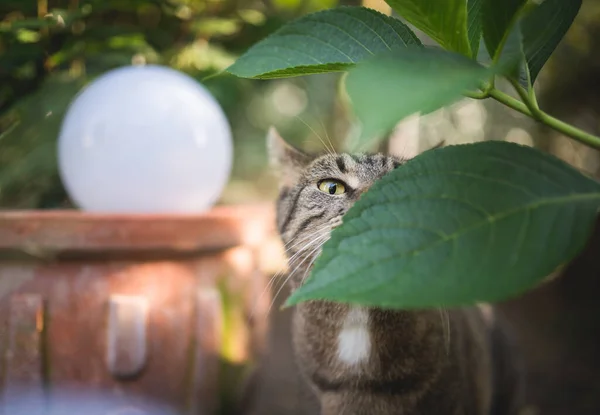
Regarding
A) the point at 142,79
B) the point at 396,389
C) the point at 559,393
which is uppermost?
the point at 142,79

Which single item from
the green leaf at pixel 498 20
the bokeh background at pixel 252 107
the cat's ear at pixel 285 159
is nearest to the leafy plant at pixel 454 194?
the green leaf at pixel 498 20

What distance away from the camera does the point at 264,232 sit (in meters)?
1.24

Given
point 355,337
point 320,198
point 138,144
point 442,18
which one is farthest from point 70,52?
point 442,18

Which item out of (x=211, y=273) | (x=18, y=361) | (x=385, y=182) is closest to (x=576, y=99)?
(x=211, y=273)

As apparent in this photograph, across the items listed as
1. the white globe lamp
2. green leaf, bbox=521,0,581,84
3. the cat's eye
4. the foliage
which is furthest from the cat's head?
the foliage

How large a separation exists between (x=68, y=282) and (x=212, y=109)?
46cm

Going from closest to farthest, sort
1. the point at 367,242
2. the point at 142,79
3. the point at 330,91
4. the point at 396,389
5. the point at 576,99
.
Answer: the point at 367,242 < the point at 396,389 < the point at 142,79 < the point at 576,99 < the point at 330,91

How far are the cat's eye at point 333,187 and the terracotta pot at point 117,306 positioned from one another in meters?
0.27

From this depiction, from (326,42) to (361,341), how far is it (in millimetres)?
487

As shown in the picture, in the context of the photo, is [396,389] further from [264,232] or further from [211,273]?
[264,232]

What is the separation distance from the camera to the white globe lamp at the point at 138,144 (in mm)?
992

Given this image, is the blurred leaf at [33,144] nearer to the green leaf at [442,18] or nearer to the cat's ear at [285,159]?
the cat's ear at [285,159]

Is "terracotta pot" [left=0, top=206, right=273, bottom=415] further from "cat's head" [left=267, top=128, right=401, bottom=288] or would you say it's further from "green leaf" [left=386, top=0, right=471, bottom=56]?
"green leaf" [left=386, top=0, right=471, bottom=56]

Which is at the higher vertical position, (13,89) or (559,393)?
(13,89)
